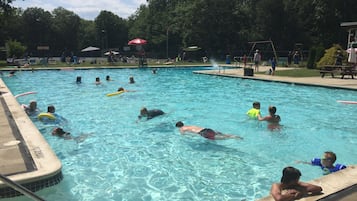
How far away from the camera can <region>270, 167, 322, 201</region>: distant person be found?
414 cm

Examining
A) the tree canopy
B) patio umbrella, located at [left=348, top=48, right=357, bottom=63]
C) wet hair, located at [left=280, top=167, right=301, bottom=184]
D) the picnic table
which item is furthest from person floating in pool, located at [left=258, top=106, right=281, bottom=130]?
the tree canopy

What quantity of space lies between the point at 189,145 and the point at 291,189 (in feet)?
12.8

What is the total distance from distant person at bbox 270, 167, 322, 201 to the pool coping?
10.1ft

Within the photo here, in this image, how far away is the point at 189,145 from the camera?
8086mm

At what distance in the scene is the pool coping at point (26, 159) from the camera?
4609 mm

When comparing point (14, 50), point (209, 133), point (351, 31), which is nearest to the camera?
point (209, 133)

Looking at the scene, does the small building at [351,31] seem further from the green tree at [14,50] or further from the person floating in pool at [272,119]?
the green tree at [14,50]

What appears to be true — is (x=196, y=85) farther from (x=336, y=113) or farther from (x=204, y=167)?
(x=204, y=167)

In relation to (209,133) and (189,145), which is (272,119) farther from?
(189,145)

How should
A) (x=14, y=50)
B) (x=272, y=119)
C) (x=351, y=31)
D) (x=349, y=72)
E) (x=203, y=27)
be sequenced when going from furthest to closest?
1. (x=203, y=27)
2. (x=14, y=50)
3. (x=351, y=31)
4. (x=349, y=72)
5. (x=272, y=119)

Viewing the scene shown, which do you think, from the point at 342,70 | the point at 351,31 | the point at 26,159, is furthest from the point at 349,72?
the point at 26,159

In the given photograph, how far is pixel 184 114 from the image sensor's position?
11945 millimetres

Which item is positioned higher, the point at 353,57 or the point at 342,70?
the point at 353,57

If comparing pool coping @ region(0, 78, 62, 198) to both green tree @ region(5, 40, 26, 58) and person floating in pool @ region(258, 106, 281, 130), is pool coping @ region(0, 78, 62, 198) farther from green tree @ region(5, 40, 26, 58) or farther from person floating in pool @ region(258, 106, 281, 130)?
green tree @ region(5, 40, 26, 58)
